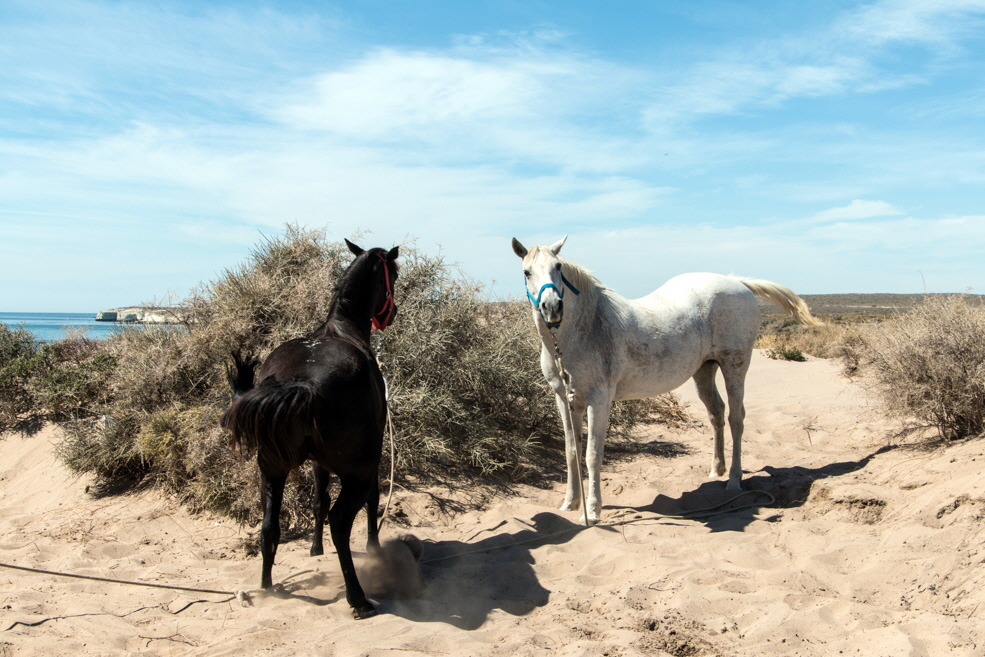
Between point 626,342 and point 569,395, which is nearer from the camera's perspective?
point 569,395

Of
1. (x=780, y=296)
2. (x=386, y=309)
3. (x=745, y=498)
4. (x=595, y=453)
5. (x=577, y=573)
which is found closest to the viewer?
(x=577, y=573)

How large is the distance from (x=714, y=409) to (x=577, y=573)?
9.15 ft

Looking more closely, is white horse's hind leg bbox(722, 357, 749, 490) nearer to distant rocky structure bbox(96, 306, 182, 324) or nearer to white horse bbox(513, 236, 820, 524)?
white horse bbox(513, 236, 820, 524)

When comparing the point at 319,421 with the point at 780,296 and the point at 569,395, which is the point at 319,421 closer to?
the point at 569,395

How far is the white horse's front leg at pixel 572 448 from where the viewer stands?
5035 mm

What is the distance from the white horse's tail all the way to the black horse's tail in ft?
15.2

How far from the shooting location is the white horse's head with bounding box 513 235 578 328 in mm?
4344

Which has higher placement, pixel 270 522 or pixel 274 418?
pixel 274 418

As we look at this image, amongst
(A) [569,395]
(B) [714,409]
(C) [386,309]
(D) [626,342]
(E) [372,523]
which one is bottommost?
(E) [372,523]

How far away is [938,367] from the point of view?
549 cm

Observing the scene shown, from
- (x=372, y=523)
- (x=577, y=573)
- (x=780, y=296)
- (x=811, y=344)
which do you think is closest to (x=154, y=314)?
(x=372, y=523)

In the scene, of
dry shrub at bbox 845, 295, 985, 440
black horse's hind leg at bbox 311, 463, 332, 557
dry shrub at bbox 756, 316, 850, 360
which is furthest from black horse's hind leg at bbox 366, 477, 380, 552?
dry shrub at bbox 756, 316, 850, 360

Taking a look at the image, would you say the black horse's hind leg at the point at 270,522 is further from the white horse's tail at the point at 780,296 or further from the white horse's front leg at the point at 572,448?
the white horse's tail at the point at 780,296

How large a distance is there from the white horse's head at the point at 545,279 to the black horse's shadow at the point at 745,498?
77.2 inches
